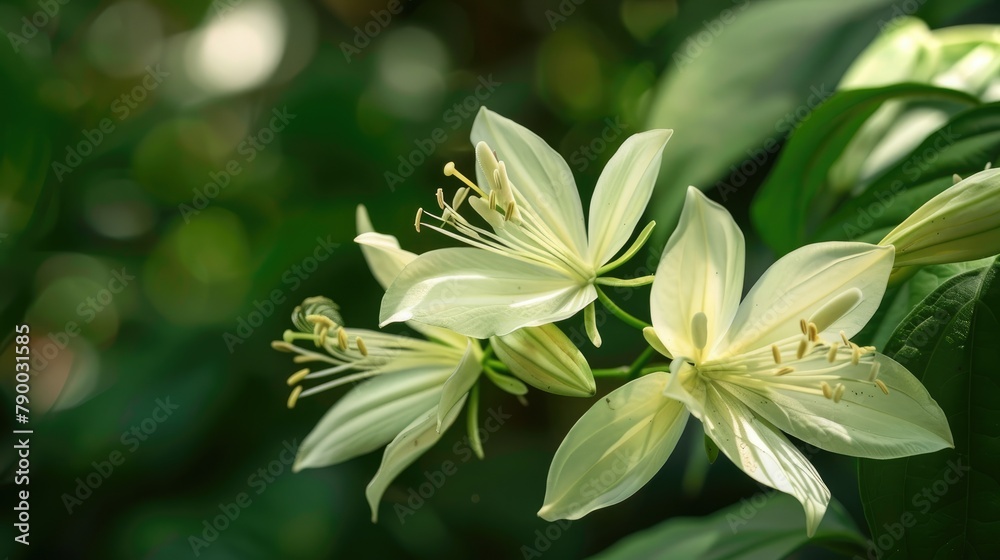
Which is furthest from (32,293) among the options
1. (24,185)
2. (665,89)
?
(665,89)

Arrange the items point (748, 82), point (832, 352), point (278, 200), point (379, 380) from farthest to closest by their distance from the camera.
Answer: point (278, 200) < point (748, 82) < point (379, 380) < point (832, 352)

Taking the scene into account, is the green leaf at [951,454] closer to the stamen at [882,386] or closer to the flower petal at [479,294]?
the stamen at [882,386]

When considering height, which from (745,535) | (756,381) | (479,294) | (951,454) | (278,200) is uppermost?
(278,200)

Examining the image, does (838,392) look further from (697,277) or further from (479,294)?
(479,294)

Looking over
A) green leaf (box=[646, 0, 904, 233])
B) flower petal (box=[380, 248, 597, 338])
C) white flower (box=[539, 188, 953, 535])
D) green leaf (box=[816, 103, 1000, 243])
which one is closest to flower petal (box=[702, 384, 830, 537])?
white flower (box=[539, 188, 953, 535])

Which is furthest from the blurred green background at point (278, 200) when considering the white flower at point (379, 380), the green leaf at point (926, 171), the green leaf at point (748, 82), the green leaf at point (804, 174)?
the white flower at point (379, 380)

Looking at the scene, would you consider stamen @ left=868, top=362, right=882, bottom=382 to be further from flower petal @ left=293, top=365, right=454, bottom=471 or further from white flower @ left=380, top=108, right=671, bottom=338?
flower petal @ left=293, top=365, right=454, bottom=471

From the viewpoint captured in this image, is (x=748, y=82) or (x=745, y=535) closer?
(x=745, y=535)

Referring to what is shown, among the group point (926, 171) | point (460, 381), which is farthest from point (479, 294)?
point (926, 171)
